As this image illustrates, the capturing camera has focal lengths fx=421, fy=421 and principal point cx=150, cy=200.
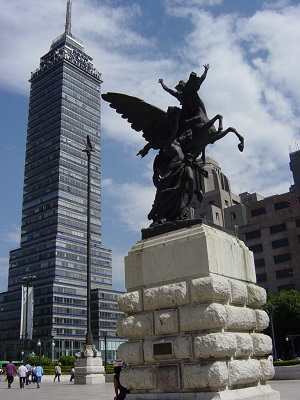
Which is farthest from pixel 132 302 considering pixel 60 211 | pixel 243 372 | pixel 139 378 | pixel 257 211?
pixel 60 211

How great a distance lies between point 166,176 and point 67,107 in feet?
364

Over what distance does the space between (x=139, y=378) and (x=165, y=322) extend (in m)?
0.98

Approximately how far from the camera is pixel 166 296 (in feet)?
21.6

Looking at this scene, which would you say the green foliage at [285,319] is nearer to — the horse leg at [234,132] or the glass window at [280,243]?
the glass window at [280,243]

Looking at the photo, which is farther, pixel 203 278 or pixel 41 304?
pixel 41 304

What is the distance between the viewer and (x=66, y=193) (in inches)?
4208

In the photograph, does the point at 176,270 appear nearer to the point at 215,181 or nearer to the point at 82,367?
the point at 82,367

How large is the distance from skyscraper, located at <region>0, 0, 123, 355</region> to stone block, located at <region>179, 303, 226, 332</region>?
93.4m

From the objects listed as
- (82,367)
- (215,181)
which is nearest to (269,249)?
(215,181)

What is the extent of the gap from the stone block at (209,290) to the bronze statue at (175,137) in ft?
5.46

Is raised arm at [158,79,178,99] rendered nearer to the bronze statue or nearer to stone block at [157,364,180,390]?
the bronze statue

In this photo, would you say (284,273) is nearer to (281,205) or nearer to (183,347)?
(281,205)

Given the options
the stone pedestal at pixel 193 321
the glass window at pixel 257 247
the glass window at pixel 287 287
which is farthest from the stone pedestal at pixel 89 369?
the glass window at pixel 257 247

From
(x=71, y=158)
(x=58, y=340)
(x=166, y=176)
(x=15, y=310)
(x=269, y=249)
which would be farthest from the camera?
(x=71, y=158)
